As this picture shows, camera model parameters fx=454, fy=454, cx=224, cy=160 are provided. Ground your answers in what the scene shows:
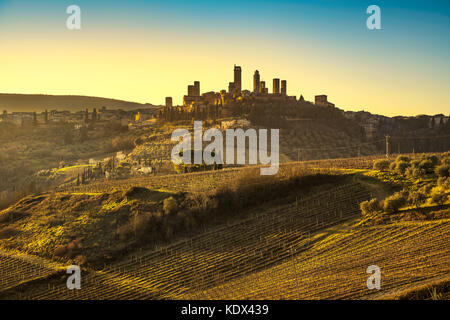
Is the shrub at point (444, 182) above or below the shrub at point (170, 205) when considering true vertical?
above

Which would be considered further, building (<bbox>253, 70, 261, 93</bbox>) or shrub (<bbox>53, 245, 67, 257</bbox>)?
building (<bbox>253, 70, 261, 93</bbox>)

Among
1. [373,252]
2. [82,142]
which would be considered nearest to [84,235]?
[373,252]

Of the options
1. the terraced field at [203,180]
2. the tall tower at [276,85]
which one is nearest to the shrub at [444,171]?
the terraced field at [203,180]

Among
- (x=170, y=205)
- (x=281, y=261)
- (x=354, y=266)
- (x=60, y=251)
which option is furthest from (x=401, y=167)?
(x=60, y=251)

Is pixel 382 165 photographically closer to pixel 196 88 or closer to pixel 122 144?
pixel 122 144

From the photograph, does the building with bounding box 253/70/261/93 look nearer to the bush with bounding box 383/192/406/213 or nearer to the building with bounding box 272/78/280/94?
the building with bounding box 272/78/280/94

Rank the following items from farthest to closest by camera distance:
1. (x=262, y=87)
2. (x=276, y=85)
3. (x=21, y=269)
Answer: (x=276, y=85) → (x=262, y=87) → (x=21, y=269)

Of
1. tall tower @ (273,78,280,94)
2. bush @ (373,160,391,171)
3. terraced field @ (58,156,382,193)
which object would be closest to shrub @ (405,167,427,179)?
bush @ (373,160,391,171)

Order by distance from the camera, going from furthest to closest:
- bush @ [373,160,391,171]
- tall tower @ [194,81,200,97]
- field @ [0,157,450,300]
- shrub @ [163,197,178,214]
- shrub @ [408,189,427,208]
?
tall tower @ [194,81,200,97] → bush @ [373,160,391,171] → shrub @ [163,197,178,214] → shrub @ [408,189,427,208] → field @ [0,157,450,300]

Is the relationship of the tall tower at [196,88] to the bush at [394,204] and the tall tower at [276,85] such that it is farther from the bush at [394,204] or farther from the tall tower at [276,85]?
the bush at [394,204]

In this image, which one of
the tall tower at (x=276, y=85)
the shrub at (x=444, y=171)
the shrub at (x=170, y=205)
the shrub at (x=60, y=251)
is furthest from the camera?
the tall tower at (x=276, y=85)
